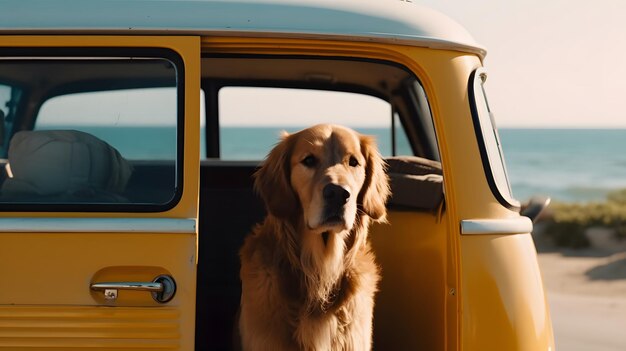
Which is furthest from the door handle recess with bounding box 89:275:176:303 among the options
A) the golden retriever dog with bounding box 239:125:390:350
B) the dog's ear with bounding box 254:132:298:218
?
the dog's ear with bounding box 254:132:298:218

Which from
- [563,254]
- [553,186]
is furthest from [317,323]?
[553,186]

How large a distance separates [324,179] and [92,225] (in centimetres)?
92

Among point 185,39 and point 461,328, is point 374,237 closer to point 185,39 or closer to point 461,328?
point 461,328

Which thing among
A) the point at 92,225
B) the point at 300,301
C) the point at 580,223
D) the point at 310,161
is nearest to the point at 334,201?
the point at 310,161

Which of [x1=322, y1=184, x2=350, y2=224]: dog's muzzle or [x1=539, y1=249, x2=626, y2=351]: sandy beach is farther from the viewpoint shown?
[x1=539, y1=249, x2=626, y2=351]: sandy beach

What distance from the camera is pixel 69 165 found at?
10.8 ft

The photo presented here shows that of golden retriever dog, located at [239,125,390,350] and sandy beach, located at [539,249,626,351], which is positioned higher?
golden retriever dog, located at [239,125,390,350]

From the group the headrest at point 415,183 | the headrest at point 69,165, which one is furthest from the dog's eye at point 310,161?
the headrest at point 69,165

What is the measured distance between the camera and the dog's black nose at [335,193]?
3.48m

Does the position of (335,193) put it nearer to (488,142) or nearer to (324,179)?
(324,179)

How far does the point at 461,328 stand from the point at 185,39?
144cm

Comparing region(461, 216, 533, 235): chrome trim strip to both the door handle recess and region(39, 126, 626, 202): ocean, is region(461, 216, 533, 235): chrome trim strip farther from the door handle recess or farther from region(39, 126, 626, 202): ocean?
region(39, 126, 626, 202): ocean

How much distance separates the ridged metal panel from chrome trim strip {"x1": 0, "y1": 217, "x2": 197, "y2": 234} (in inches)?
10.8

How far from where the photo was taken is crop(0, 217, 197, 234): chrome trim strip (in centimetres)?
315
